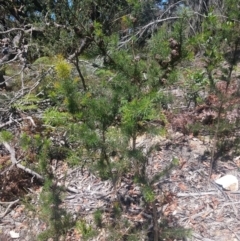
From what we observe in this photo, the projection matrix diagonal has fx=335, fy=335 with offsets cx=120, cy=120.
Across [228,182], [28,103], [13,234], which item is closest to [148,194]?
[228,182]

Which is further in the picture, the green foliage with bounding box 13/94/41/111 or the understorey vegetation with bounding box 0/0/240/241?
the green foliage with bounding box 13/94/41/111

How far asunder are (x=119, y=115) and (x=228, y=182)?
1.61 m

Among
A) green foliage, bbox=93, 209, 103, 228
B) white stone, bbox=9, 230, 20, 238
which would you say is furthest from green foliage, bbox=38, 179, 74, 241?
white stone, bbox=9, 230, 20, 238

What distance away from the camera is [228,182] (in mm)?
3178

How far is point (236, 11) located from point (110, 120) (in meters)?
1.56

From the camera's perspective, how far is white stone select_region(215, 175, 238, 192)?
124 inches

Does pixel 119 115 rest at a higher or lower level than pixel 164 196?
higher

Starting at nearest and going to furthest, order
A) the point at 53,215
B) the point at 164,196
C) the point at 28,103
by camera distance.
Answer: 1. the point at 53,215
2. the point at 164,196
3. the point at 28,103

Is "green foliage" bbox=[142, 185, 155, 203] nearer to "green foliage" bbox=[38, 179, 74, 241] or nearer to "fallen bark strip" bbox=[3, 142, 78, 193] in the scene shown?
"green foliage" bbox=[38, 179, 74, 241]

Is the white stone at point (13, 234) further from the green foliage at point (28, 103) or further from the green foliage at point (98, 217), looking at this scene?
the green foliage at point (28, 103)

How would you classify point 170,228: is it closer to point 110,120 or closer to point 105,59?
point 110,120

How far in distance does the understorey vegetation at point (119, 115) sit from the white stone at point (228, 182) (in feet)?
0.44

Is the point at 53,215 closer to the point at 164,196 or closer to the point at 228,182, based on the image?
the point at 164,196

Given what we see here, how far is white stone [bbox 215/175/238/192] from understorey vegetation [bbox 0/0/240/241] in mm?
134
